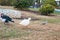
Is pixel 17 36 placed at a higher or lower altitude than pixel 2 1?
higher

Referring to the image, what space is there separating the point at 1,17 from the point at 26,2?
12937mm

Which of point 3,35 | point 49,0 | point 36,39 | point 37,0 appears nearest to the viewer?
point 36,39

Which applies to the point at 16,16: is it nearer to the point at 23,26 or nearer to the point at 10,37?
the point at 23,26

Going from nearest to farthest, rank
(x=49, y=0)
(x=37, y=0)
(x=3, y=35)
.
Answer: (x=3, y=35) < (x=49, y=0) < (x=37, y=0)

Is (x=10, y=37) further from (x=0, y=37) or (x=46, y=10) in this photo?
(x=46, y=10)

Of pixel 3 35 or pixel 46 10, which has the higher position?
pixel 3 35

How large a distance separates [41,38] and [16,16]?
7618 millimetres

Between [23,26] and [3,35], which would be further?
[23,26]

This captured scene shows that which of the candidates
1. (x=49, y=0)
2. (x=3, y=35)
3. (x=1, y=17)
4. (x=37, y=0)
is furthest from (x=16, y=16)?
(x=37, y=0)

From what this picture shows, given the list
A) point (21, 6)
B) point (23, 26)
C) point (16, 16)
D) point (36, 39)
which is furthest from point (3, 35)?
point (21, 6)

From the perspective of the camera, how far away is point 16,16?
15086 millimetres

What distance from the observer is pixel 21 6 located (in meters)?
23.2

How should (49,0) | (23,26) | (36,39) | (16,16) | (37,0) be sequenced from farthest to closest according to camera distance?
(37,0) → (49,0) → (16,16) → (23,26) → (36,39)

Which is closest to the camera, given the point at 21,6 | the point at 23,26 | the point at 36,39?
the point at 36,39
